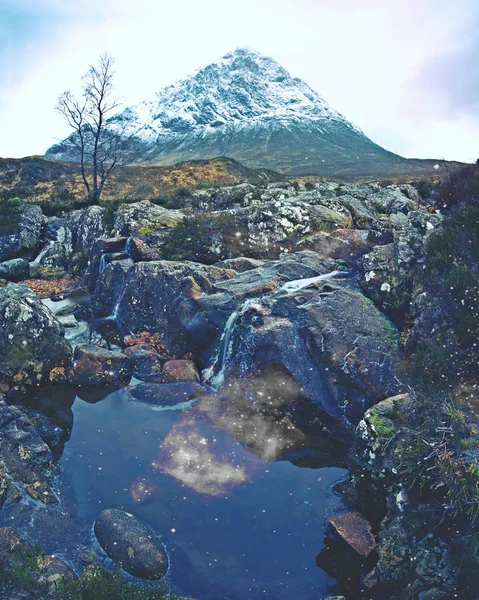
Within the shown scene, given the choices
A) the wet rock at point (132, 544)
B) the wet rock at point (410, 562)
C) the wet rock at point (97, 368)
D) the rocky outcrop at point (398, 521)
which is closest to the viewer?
the wet rock at point (410, 562)

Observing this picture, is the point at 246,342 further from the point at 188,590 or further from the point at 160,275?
the point at 188,590

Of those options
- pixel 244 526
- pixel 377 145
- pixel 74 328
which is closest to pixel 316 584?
pixel 244 526

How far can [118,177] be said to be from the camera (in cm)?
5853

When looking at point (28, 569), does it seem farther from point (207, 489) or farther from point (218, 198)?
point (218, 198)

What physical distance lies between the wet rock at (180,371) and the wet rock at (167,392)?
0.34 metres

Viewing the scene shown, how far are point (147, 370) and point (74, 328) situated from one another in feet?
21.5

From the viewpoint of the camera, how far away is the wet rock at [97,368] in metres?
15.6

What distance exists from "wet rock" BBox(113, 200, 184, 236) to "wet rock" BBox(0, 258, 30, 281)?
22.1 ft

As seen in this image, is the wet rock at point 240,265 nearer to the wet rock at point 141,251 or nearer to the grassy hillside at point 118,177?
the wet rock at point 141,251

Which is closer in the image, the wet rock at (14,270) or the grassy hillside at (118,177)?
the wet rock at (14,270)

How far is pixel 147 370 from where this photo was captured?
1633 cm

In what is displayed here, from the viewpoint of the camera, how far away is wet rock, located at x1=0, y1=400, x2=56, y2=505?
32.5ft

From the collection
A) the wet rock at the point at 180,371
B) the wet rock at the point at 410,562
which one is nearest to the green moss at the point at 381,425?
the wet rock at the point at 410,562

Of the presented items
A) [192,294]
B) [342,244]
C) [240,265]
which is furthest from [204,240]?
[342,244]
